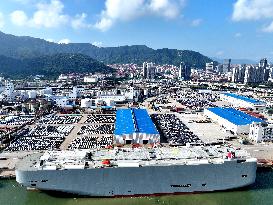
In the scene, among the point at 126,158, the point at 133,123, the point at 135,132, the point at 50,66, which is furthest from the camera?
the point at 50,66

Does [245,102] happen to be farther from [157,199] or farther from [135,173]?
[135,173]

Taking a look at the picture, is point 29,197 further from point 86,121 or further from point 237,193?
point 86,121

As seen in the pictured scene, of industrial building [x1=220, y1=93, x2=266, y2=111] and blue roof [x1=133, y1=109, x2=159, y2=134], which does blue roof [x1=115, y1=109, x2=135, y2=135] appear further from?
industrial building [x1=220, y1=93, x2=266, y2=111]

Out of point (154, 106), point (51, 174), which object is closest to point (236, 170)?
point (51, 174)

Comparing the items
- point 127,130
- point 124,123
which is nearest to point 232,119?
point 124,123

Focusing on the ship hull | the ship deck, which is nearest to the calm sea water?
the ship hull

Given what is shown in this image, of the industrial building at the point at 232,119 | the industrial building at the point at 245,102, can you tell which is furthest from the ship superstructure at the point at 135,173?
the industrial building at the point at 245,102

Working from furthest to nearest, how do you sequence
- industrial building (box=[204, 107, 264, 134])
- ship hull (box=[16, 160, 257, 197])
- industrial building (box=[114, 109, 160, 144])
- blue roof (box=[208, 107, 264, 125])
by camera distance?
1. blue roof (box=[208, 107, 264, 125])
2. industrial building (box=[204, 107, 264, 134])
3. industrial building (box=[114, 109, 160, 144])
4. ship hull (box=[16, 160, 257, 197])
